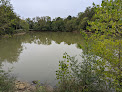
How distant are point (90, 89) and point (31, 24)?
66566mm

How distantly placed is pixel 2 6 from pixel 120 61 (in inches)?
182

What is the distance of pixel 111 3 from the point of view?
227cm

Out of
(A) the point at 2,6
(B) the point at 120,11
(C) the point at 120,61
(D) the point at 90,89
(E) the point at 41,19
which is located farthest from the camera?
(E) the point at 41,19

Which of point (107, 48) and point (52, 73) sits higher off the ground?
point (107, 48)

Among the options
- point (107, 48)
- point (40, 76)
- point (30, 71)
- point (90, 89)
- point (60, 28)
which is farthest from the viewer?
point (60, 28)

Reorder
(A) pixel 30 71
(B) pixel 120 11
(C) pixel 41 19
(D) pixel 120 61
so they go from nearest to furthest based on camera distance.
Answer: (B) pixel 120 11 < (D) pixel 120 61 < (A) pixel 30 71 < (C) pixel 41 19

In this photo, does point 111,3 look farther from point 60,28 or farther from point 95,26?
point 60,28

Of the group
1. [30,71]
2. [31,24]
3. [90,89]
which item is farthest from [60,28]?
[90,89]

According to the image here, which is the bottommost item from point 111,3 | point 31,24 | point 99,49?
point 99,49

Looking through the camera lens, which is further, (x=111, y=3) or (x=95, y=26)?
(x=95, y=26)

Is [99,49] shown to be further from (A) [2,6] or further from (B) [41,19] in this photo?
(B) [41,19]

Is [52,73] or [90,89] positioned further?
[52,73]

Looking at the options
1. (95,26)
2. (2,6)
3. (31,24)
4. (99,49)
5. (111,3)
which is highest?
(31,24)

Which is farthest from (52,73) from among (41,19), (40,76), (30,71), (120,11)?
(41,19)
